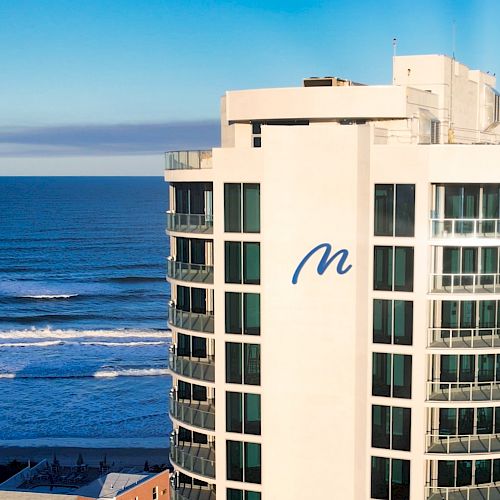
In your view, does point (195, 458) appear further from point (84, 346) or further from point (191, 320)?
point (84, 346)

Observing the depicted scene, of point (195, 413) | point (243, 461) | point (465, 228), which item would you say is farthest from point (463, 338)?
point (195, 413)

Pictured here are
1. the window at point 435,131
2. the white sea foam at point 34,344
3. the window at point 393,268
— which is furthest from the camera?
the white sea foam at point 34,344

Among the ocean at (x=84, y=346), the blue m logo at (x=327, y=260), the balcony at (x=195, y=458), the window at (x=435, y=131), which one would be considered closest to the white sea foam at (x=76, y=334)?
the ocean at (x=84, y=346)

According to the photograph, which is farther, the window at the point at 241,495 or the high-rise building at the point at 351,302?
the window at the point at 241,495

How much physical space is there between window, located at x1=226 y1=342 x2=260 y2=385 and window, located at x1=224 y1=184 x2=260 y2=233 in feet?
9.97

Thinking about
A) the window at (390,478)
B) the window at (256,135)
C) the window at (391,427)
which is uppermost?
the window at (256,135)

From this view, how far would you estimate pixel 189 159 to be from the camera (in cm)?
2522

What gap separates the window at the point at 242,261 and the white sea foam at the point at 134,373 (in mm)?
61957

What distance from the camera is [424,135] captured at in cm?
2583

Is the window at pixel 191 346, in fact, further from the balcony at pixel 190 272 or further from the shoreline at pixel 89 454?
the shoreline at pixel 89 454

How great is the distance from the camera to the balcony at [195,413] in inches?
1006

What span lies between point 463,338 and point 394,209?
12.3 ft

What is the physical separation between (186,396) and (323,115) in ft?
28.8

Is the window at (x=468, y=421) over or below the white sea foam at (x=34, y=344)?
over
